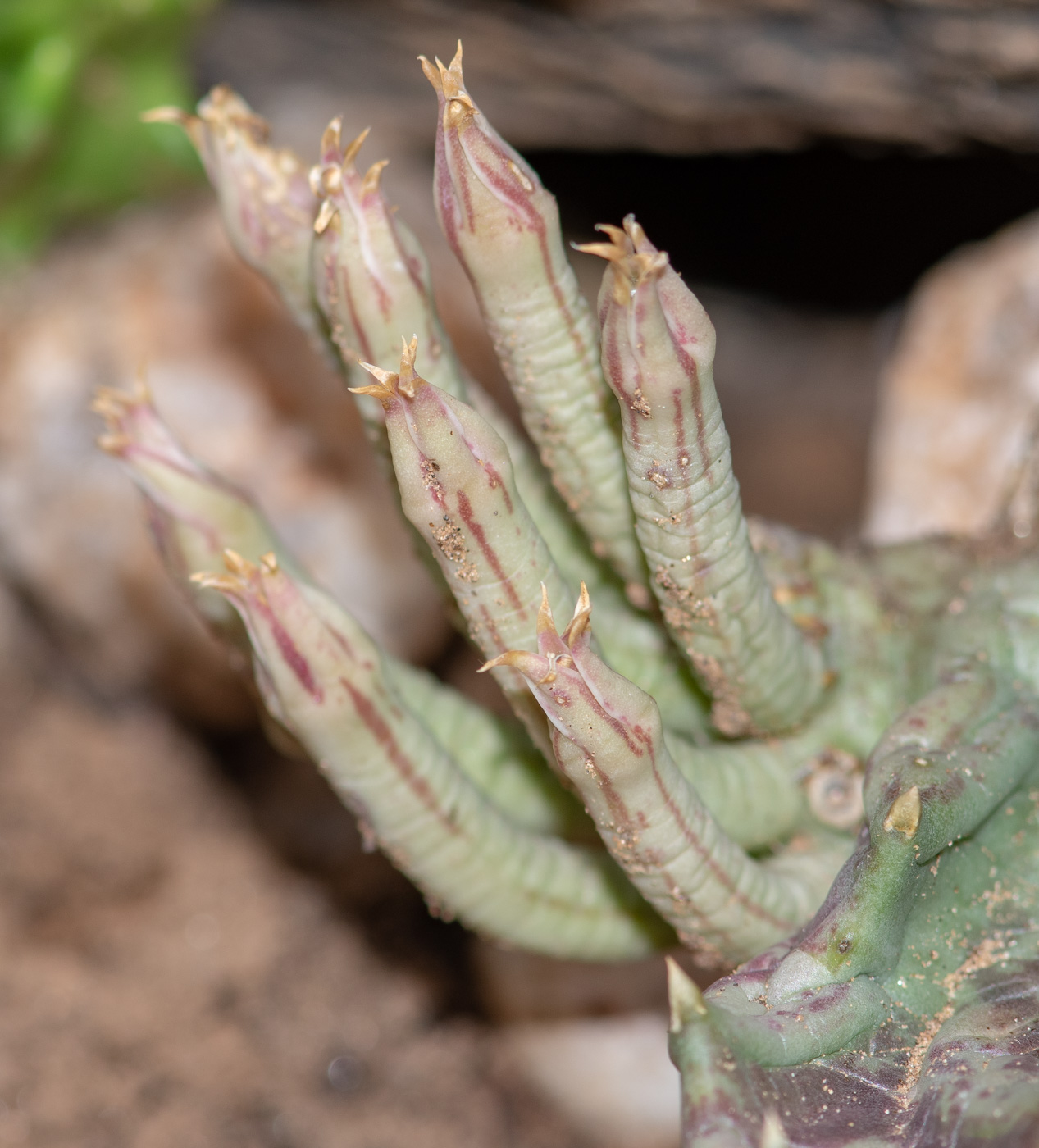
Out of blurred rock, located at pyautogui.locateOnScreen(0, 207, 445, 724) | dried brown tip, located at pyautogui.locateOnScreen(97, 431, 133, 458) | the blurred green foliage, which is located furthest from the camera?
the blurred green foliage

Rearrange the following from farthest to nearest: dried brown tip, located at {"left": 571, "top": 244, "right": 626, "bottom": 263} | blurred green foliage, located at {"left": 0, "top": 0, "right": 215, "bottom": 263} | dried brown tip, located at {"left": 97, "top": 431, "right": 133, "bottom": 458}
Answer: blurred green foliage, located at {"left": 0, "top": 0, "right": 215, "bottom": 263} → dried brown tip, located at {"left": 97, "top": 431, "right": 133, "bottom": 458} → dried brown tip, located at {"left": 571, "top": 244, "right": 626, "bottom": 263}

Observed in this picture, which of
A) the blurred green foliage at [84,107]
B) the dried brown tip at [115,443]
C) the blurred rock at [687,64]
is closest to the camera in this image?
the dried brown tip at [115,443]

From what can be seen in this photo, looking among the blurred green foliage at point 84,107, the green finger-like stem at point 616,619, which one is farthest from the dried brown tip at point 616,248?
the blurred green foliage at point 84,107

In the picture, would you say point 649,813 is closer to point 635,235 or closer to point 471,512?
point 471,512

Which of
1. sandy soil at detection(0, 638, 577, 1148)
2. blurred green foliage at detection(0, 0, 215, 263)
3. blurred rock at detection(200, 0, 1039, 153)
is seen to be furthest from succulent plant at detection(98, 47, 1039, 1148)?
blurred green foliage at detection(0, 0, 215, 263)

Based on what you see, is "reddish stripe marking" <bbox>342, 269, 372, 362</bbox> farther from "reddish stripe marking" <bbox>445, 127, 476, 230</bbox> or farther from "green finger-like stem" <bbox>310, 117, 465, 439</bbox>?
"reddish stripe marking" <bbox>445, 127, 476, 230</bbox>

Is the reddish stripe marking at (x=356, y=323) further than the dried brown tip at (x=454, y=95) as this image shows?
Yes

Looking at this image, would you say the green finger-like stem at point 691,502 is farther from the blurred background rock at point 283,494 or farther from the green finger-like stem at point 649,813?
the blurred background rock at point 283,494
